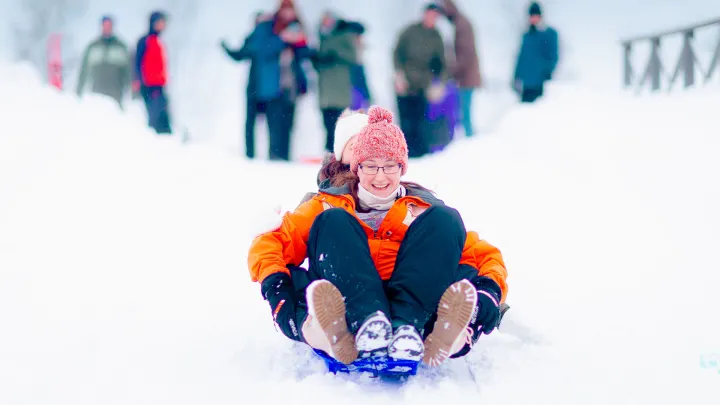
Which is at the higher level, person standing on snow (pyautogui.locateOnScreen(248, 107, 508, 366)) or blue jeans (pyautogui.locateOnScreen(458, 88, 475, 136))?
blue jeans (pyautogui.locateOnScreen(458, 88, 475, 136))

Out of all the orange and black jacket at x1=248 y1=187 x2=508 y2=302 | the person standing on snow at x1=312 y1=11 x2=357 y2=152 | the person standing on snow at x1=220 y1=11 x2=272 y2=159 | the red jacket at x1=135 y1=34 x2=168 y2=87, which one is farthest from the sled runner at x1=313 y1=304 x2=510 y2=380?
the red jacket at x1=135 y1=34 x2=168 y2=87

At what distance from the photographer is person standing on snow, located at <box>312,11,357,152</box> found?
20.8 ft

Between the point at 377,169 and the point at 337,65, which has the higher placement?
the point at 337,65

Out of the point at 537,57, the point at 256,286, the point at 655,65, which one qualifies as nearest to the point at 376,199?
the point at 256,286

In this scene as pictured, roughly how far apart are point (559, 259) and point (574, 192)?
49.3 inches

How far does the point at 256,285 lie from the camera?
3.15 m

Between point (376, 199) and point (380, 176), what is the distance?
0.10m

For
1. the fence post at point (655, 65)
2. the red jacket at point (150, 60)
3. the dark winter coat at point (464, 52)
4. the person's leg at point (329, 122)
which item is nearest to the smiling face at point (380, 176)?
the person's leg at point (329, 122)

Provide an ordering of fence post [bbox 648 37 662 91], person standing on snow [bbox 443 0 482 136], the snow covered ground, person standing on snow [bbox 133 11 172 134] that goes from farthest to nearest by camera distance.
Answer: fence post [bbox 648 37 662 91] < person standing on snow [bbox 133 11 172 134] < person standing on snow [bbox 443 0 482 136] < the snow covered ground

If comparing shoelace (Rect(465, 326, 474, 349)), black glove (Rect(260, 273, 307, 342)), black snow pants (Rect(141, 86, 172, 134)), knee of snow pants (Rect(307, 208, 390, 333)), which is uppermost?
black snow pants (Rect(141, 86, 172, 134))

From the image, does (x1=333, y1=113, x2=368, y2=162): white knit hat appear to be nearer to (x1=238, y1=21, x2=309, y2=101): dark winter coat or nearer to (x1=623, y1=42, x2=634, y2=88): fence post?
(x1=238, y1=21, x2=309, y2=101): dark winter coat

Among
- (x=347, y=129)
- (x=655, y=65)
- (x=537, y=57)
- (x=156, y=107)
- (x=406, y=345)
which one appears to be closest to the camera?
(x=406, y=345)

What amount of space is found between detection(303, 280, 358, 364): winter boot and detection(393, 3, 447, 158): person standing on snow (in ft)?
15.5

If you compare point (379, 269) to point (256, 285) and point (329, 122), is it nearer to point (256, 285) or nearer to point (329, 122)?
point (256, 285)
